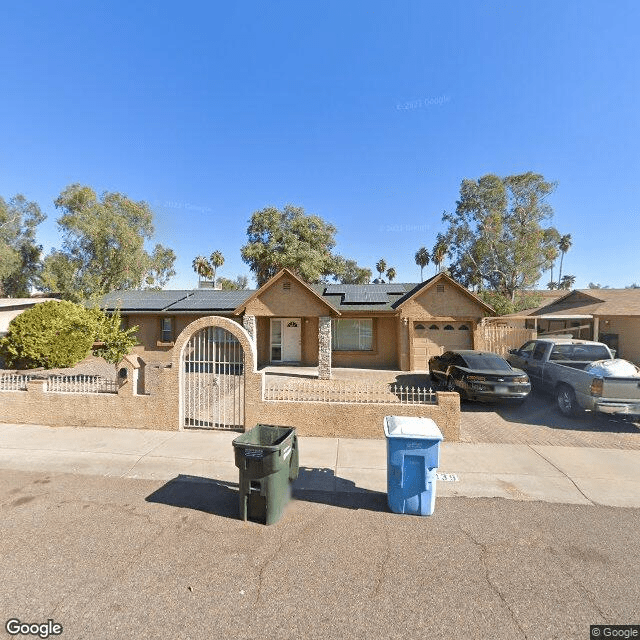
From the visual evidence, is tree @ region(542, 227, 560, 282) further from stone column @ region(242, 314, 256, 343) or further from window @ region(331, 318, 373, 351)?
stone column @ region(242, 314, 256, 343)

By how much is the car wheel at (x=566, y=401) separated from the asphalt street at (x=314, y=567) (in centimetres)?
505

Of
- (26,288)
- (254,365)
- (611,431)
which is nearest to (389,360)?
(611,431)

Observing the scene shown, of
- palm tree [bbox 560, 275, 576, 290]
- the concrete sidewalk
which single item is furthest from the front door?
palm tree [bbox 560, 275, 576, 290]

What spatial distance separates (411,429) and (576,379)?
23.3 feet

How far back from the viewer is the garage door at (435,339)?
52.2ft

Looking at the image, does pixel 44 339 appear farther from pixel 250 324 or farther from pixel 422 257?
pixel 422 257

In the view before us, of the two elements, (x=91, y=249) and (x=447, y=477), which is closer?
(x=447, y=477)

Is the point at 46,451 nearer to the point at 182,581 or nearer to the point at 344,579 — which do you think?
the point at 182,581

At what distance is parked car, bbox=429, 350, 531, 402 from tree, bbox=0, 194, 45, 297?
4342 cm

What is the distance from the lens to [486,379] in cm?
954

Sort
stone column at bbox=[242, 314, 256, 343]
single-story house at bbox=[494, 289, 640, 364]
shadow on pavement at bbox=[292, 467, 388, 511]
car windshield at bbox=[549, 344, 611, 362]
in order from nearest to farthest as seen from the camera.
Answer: shadow on pavement at bbox=[292, 467, 388, 511] → car windshield at bbox=[549, 344, 611, 362] → stone column at bbox=[242, 314, 256, 343] → single-story house at bbox=[494, 289, 640, 364]

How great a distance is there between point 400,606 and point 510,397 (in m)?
7.89

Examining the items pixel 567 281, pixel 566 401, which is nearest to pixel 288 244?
pixel 566 401

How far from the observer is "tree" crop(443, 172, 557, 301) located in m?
30.5
